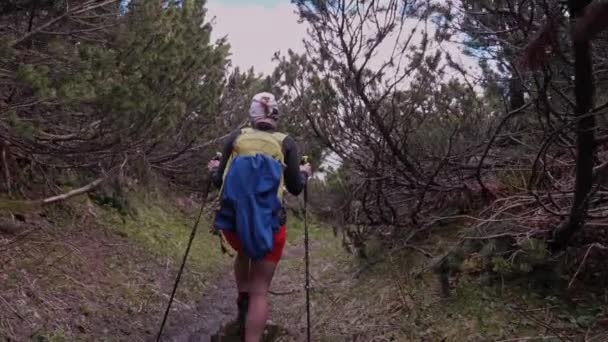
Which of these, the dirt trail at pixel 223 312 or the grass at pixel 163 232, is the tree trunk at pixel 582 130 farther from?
the grass at pixel 163 232

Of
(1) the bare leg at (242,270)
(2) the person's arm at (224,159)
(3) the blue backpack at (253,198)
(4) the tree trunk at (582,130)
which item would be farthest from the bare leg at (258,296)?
(4) the tree trunk at (582,130)

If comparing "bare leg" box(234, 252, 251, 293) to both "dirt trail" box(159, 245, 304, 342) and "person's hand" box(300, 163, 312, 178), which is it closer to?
"dirt trail" box(159, 245, 304, 342)

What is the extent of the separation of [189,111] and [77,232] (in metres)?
2.57

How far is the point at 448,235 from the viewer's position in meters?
6.54

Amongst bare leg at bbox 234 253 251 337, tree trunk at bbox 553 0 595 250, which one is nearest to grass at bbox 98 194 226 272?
bare leg at bbox 234 253 251 337

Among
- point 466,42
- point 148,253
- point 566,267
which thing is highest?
point 466,42

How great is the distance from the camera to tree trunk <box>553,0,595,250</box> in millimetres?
2639

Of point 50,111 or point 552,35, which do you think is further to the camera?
point 50,111

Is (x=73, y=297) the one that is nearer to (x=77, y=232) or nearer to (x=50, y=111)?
(x=50, y=111)

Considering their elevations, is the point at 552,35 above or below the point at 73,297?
above

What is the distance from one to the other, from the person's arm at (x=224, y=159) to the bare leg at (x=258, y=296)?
2.43ft

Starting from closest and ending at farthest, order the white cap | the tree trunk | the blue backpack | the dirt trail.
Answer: the tree trunk
the blue backpack
the white cap
the dirt trail

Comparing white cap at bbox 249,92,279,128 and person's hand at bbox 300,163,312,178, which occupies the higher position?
white cap at bbox 249,92,279,128

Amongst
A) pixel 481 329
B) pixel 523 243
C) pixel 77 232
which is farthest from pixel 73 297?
pixel 523 243
